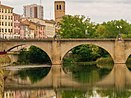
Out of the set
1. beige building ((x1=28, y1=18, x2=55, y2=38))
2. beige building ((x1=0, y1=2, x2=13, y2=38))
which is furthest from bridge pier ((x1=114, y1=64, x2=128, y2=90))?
beige building ((x1=28, y1=18, x2=55, y2=38))

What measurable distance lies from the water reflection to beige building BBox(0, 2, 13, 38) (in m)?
42.7

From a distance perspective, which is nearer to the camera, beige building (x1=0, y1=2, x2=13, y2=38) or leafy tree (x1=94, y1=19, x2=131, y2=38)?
beige building (x1=0, y1=2, x2=13, y2=38)

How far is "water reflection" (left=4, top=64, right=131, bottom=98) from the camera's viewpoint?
43.9m

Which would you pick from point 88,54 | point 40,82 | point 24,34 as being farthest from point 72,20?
point 40,82

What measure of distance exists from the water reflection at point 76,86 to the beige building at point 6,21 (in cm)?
4274

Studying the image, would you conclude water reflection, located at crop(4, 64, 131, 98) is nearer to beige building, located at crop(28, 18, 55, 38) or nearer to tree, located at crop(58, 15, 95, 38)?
tree, located at crop(58, 15, 95, 38)

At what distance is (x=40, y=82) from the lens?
184 ft

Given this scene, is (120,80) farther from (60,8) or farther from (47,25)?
(47,25)

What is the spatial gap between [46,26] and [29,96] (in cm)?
11178

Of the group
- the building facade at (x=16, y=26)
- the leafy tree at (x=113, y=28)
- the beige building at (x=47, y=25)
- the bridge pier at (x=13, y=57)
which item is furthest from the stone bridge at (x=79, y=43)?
the beige building at (x=47, y=25)

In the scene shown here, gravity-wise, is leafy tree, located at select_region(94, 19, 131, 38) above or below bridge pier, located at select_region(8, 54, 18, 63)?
above

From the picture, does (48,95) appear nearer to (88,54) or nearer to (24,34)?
(88,54)

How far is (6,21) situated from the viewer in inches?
4144

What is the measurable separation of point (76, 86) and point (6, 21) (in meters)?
57.5
